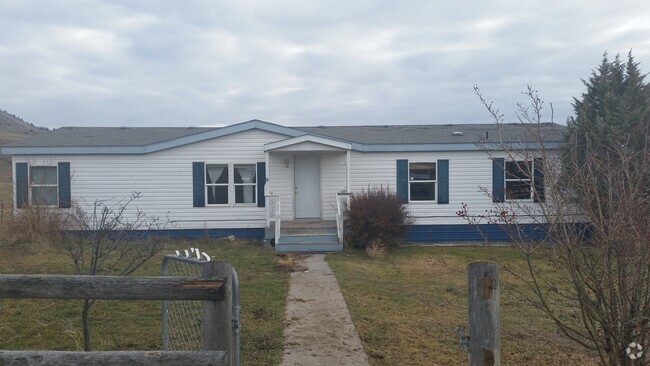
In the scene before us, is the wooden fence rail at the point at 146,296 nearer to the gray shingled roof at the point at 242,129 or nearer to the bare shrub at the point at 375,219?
the bare shrub at the point at 375,219

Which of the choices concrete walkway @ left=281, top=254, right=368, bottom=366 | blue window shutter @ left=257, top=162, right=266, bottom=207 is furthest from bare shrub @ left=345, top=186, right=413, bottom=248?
concrete walkway @ left=281, top=254, right=368, bottom=366

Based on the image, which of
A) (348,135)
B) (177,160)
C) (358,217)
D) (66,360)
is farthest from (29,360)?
(348,135)

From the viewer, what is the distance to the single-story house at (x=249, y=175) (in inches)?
674

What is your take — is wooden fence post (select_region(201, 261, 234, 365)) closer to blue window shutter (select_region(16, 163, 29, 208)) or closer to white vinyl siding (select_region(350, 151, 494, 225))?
white vinyl siding (select_region(350, 151, 494, 225))

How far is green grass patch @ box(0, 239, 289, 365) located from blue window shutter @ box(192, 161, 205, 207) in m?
5.50

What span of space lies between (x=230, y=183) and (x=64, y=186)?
198 inches

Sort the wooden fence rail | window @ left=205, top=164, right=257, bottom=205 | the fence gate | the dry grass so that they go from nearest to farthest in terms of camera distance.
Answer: the wooden fence rail < the fence gate < the dry grass < window @ left=205, top=164, right=257, bottom=205

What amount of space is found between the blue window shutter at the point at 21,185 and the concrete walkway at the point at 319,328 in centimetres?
1029

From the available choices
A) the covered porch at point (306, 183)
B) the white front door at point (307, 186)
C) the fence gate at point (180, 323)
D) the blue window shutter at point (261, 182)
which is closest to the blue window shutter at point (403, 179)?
the covered porch at point (306, 183)

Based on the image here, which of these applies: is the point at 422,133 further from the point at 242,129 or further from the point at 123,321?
the point at 123,321

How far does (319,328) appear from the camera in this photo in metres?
7.27

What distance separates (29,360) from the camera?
299 cm

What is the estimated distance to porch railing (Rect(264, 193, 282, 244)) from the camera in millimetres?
15714

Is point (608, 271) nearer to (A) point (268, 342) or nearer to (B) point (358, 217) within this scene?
(A) point (268, 342)
